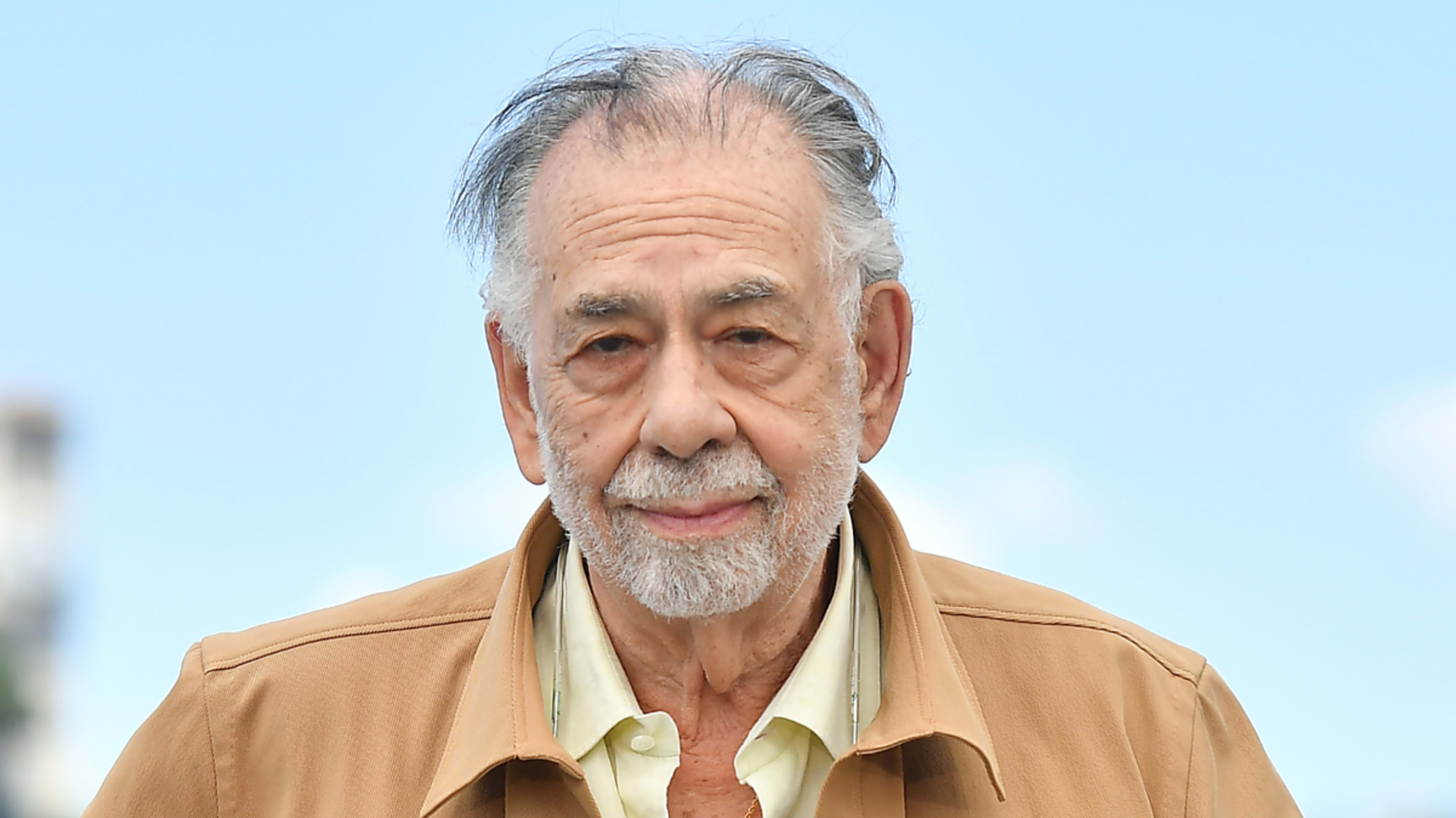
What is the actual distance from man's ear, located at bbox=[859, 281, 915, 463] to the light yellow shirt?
341mm

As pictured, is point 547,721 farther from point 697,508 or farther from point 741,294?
point 741,294

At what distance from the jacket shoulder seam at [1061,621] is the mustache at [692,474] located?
641 mm

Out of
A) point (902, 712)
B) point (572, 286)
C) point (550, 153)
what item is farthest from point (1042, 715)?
point (550, 153)

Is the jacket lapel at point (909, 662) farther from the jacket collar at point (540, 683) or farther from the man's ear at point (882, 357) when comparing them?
the man's ear at point (882, 357)

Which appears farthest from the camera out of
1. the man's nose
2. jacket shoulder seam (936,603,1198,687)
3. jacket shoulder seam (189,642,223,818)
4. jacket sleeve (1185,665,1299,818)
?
jacket shoulder seam (936,603,1198,687)

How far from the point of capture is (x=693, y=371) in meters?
2.52

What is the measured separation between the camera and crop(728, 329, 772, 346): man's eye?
2.57m

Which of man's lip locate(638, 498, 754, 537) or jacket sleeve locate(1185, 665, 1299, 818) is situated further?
jacket sleeve locate(1185, 665, 1299, 818)

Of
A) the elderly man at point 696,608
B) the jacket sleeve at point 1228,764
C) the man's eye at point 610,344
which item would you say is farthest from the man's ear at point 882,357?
the jacket sleeve at point 1228,764

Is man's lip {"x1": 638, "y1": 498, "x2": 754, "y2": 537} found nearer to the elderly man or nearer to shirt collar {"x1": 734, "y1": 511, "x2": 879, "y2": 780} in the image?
the elderly man

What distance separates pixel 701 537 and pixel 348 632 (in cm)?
84

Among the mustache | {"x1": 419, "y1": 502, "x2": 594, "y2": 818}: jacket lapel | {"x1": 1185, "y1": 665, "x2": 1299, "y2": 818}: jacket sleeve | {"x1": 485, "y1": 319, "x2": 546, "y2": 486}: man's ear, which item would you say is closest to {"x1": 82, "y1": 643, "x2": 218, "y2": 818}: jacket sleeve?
{"x1": 419, "y1": 502, "x2": 594, "y2": 818}: jacket lapel

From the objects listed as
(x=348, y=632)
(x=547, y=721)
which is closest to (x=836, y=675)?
(x=547, y=721)

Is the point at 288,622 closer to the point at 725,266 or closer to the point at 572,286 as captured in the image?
the point at 572,286
